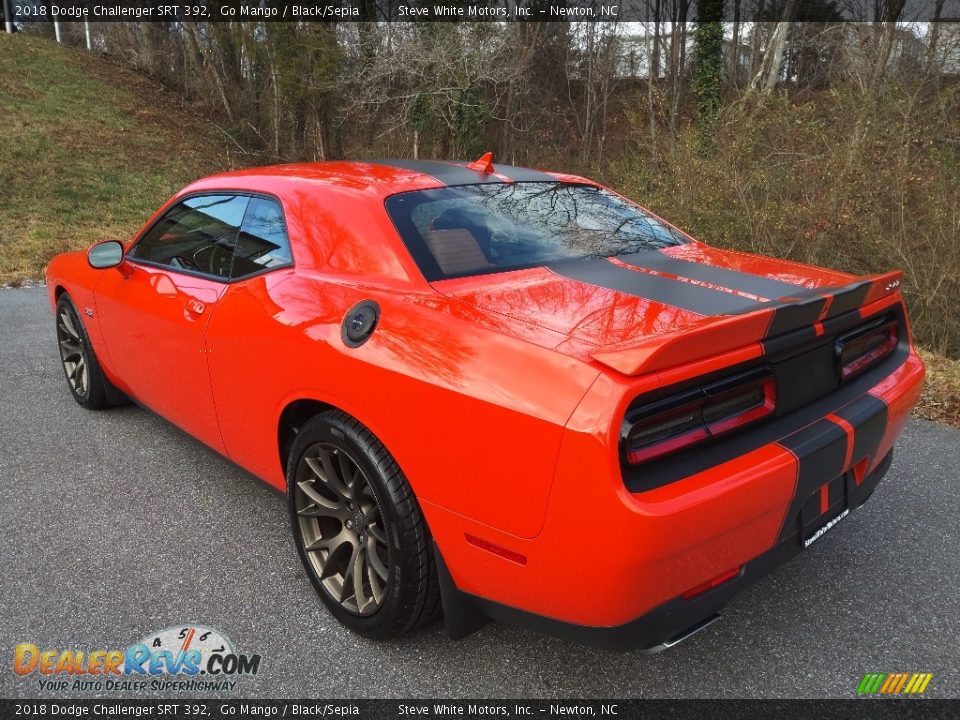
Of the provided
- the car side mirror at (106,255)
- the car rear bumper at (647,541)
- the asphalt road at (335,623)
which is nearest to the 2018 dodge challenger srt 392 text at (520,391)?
the car rear bumper at (647,541)

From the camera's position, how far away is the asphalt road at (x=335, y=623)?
2.11m

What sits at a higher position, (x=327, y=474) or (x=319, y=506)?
(x=327, y=474)

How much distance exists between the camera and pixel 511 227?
103 inches

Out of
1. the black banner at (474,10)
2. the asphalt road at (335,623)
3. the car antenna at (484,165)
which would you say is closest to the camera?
the asphalt road at (335,623)

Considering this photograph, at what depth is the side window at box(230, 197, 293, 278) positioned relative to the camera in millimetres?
2646

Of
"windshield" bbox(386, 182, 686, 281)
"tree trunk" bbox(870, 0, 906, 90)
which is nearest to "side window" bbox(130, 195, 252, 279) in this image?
"windshield" bbox(386, 182, 686, 281)

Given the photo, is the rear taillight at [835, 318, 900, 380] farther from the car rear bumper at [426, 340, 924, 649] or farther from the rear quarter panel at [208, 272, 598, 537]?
the rear quarter panel at [208, 272, 598, 537]

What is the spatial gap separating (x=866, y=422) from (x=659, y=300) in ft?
2.31

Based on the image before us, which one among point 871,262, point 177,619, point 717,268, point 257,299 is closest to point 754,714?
point 717,268

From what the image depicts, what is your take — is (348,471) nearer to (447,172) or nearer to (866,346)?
(447,172)

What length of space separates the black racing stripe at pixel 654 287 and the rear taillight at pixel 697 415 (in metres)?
0.22

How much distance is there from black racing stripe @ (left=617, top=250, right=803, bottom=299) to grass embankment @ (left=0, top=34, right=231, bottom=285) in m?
8.48

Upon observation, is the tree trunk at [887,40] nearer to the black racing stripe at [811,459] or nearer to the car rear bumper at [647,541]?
the black racing stripe at [811,459]

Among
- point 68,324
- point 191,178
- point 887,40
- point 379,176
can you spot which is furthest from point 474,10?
point 379,176
